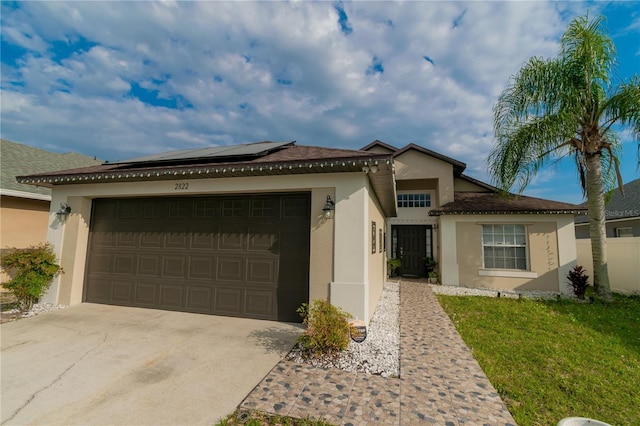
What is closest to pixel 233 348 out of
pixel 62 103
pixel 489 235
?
pixel 489 235

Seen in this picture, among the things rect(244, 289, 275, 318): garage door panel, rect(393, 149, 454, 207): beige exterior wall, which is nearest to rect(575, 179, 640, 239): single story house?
rect(393, 149, 454, 207): beige exterior wall

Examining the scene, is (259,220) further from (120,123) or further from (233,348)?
(120,123)

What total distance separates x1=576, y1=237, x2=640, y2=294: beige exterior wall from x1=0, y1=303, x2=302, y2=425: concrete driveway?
12813 mm

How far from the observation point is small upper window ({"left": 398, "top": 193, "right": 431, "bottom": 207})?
1516 centimetres

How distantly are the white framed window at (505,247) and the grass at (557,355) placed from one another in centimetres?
271

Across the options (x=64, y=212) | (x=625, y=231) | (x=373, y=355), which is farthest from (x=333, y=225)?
(x=625, y=231)

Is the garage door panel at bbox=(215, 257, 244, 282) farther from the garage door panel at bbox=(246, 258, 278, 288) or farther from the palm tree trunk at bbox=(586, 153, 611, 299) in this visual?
the palm tree trunk at bbox=(586, 153, 611, 299)

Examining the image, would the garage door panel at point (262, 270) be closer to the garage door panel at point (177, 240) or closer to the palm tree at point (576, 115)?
the garage door panel at point (177, 240)

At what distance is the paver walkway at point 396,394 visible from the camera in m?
2.88

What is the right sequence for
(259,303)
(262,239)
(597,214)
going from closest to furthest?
(259,303) → (262,239) → (597,214)

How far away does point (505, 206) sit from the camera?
36.7 feet

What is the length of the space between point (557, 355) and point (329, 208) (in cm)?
480

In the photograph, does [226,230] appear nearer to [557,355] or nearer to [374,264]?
[374,264]

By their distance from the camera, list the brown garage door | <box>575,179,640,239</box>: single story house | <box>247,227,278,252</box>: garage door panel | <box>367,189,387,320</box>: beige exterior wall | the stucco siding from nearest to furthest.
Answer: the brown garage door → <box>247,227,278,252</box>: garage door panel → <box>367,189,387,320</box>: beige exterior wall → the stucco siding → <box>575,179,640,239</box>: single story house
